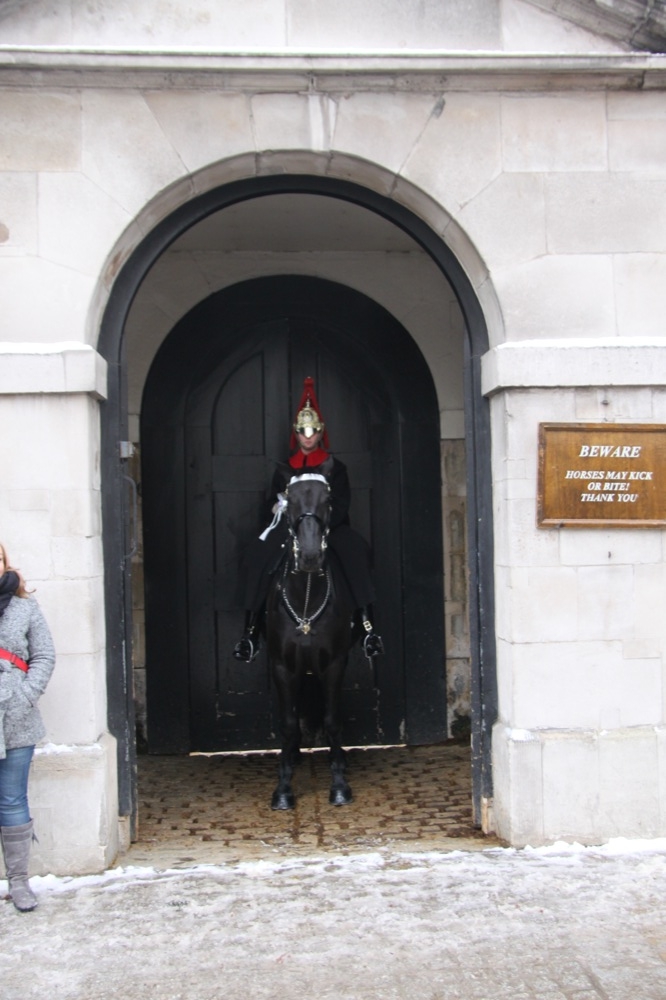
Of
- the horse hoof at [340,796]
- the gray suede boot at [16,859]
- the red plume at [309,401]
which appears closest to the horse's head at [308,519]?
the red plume at [309,401]

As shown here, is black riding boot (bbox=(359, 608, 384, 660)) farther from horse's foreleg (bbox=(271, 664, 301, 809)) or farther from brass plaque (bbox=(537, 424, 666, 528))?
brass plaque (bbox=(537, 424, 666, 528))

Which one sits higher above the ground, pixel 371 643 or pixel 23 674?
pixel 23 674

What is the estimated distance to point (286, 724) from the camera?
589 cm

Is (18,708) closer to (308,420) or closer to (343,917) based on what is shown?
(343,917)

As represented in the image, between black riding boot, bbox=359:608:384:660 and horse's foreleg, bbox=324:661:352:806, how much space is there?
0.59 feet

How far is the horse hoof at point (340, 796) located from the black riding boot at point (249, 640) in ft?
3.19

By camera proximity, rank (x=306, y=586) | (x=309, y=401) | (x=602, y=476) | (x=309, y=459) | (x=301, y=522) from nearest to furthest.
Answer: (x=602, y=476) < (x=301, y=522) < (x=306, y=586) < (x=309, y=459) < (x=309, y=401)

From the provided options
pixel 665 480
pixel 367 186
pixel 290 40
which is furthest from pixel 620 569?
pixel 290 40

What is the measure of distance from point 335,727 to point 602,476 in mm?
2302

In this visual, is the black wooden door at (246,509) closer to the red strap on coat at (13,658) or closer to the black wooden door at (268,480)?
the black wooden door at (268,480)

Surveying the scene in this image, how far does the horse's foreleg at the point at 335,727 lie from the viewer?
5.85 m

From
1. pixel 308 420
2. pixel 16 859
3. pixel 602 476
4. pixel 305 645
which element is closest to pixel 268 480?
pixel 308 420

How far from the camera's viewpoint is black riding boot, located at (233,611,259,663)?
602 centimetres

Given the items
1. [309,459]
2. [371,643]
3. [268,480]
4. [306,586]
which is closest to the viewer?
[306,586]
